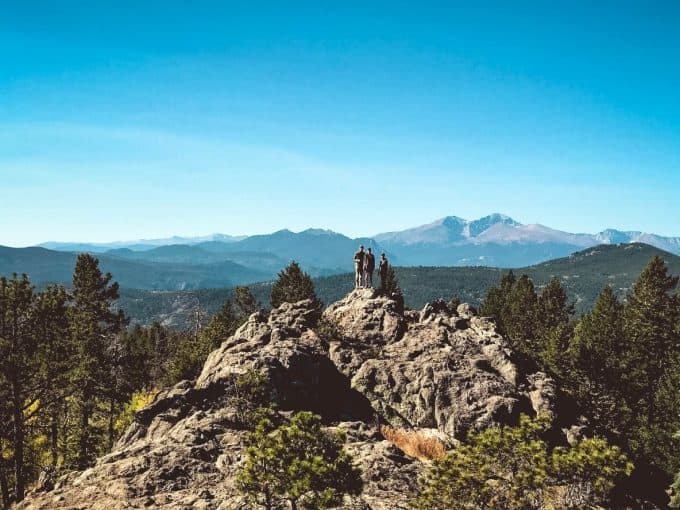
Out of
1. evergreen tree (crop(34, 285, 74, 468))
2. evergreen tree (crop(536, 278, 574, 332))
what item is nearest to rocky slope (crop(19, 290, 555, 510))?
evergreen tree (crop(34, 285, 74, 468))

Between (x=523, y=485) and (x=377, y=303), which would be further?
(x=377, y=303)

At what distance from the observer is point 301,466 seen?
35.0 ft

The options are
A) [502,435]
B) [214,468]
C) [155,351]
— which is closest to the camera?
[502,435]

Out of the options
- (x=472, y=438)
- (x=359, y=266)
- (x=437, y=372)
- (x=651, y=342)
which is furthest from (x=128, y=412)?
(x=651, y=342)

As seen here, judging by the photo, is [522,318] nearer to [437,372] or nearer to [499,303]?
[499,303]

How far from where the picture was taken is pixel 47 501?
14734mm

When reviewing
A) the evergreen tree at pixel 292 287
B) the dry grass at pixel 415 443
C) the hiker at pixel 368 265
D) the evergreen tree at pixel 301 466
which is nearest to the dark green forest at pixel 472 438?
the evergreen tree at pixel 292 287

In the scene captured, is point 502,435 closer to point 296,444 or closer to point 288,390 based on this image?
point 296,444

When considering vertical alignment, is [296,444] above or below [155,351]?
above

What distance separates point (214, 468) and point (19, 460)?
16.0 m

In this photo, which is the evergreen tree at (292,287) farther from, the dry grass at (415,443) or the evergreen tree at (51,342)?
the dry grass at (415,443)

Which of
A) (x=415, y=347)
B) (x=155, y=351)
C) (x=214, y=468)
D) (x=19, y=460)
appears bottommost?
(x=155, y=351)

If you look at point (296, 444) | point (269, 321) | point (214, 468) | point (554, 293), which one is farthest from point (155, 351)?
point (296, 444)

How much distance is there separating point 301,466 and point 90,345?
119 ft
